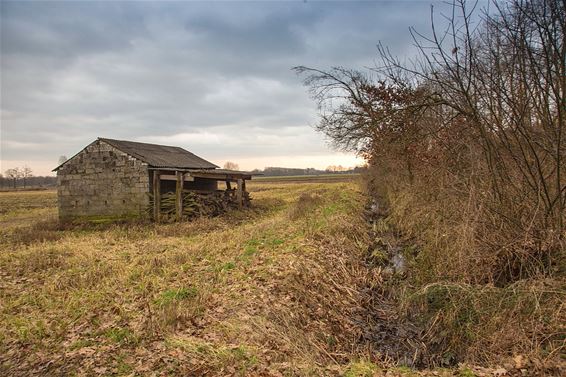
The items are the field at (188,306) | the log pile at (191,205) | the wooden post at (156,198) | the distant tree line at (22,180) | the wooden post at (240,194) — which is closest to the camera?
the field at (188,306)

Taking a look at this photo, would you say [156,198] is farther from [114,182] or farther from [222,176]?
[222,176]

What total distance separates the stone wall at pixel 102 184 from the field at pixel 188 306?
5814 mm

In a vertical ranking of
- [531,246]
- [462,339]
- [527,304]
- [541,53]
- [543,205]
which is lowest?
[462,339]

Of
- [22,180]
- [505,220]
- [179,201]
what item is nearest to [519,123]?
[505,220]

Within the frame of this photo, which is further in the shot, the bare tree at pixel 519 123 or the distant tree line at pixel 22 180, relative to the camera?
the distant tree line at pixel 22 180


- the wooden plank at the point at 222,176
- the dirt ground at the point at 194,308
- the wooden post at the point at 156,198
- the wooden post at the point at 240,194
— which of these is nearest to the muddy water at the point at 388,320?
the dirt ground at the point at 194,308

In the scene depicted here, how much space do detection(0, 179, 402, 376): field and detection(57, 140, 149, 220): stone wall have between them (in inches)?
229

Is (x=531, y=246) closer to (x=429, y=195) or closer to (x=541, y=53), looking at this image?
(x=541, y=53)

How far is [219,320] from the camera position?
5.93m

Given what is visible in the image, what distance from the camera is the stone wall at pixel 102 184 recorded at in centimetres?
1759

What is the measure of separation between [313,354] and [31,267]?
8258 millimetres

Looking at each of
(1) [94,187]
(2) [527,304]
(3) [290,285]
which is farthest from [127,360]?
(1) [94,187]

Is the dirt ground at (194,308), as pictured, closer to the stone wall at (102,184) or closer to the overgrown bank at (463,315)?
the overgrown bank at (463,315)

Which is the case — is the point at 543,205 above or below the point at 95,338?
above
